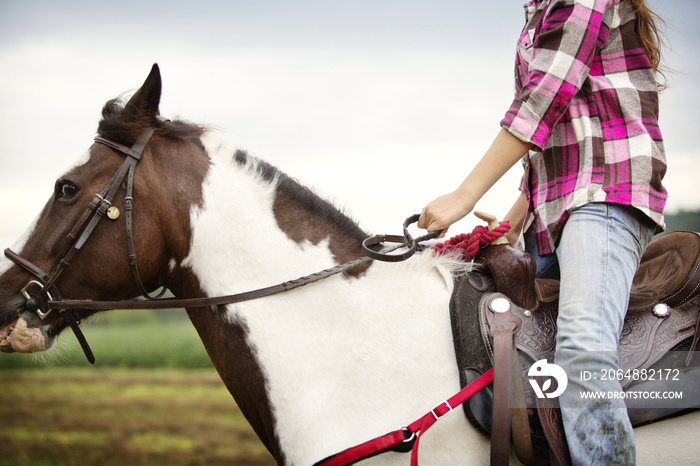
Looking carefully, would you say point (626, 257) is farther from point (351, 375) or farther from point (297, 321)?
point (297, 321)

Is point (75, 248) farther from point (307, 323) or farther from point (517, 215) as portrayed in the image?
point (517, 215)

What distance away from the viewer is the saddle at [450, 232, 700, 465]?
1.67 metres

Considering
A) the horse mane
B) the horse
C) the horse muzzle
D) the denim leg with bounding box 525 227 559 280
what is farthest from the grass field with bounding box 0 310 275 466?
the denim leg with bounding box 525 227 559 280

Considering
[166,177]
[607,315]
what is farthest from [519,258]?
[166,177]

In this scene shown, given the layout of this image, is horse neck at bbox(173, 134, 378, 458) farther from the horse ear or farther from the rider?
the rider

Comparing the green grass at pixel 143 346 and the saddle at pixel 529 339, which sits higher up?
the saddle at pixel 529 339

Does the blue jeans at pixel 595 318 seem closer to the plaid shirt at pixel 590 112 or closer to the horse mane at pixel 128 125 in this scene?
the plaid shirt at pixel 590 112

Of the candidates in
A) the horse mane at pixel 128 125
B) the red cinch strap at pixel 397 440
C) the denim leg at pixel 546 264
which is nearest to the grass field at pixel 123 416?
the horse mane at pixel 128 125

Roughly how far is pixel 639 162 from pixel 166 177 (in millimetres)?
2082

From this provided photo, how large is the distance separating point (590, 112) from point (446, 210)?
2.60 ft

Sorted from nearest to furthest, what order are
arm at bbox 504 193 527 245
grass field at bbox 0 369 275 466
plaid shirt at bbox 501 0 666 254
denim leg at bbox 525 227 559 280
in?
1. plaid shirt at bbox 501 0 666 254
2. denim leg at bbox 525 227 559 280
3. arm at bbox 504 193 527 245
4. grass field at bbox 0 369 275 466

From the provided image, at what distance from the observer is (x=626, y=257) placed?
172 centimetres

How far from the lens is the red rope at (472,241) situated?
6.57ft

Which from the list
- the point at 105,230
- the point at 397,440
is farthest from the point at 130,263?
the point at 397,440
